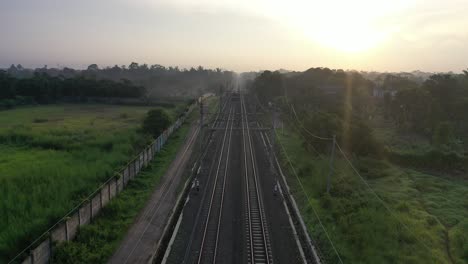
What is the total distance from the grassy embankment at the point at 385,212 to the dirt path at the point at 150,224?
885 cm

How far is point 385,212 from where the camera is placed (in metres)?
24.6

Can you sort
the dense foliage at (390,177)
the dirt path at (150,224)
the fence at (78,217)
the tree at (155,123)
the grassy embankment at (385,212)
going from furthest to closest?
the tree at (155,123) < the dense foliage at (390,177) < the grassy embankment at (385,212) < the dirt path at (150,224) < the fence at (78,217)

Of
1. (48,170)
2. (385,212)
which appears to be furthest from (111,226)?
(385,212)

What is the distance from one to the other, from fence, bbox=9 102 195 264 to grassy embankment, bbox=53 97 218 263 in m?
0.39

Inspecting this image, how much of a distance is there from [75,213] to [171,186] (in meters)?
10.8

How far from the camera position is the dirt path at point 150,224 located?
19.2 metres

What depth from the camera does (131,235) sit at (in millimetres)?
21406

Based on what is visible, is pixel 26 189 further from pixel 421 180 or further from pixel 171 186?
pixel 421 180

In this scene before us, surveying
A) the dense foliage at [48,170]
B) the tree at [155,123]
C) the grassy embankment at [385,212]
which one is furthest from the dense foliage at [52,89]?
the grassy embankment at [385,212]

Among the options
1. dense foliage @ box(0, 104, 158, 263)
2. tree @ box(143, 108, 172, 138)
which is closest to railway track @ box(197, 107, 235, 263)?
dense foliage @ box(0, 104, 158, 263)

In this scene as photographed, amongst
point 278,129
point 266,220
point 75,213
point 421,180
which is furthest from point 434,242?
point 278,129

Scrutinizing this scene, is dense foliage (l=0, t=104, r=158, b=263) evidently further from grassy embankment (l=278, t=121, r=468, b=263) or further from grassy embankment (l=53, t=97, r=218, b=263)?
grassy embankment (l=278, t=121, r=468, b=263)

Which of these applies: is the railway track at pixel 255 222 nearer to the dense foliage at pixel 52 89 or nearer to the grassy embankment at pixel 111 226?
the grassy embankment at pixel 111 226

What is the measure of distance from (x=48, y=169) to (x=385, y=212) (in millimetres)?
23759
